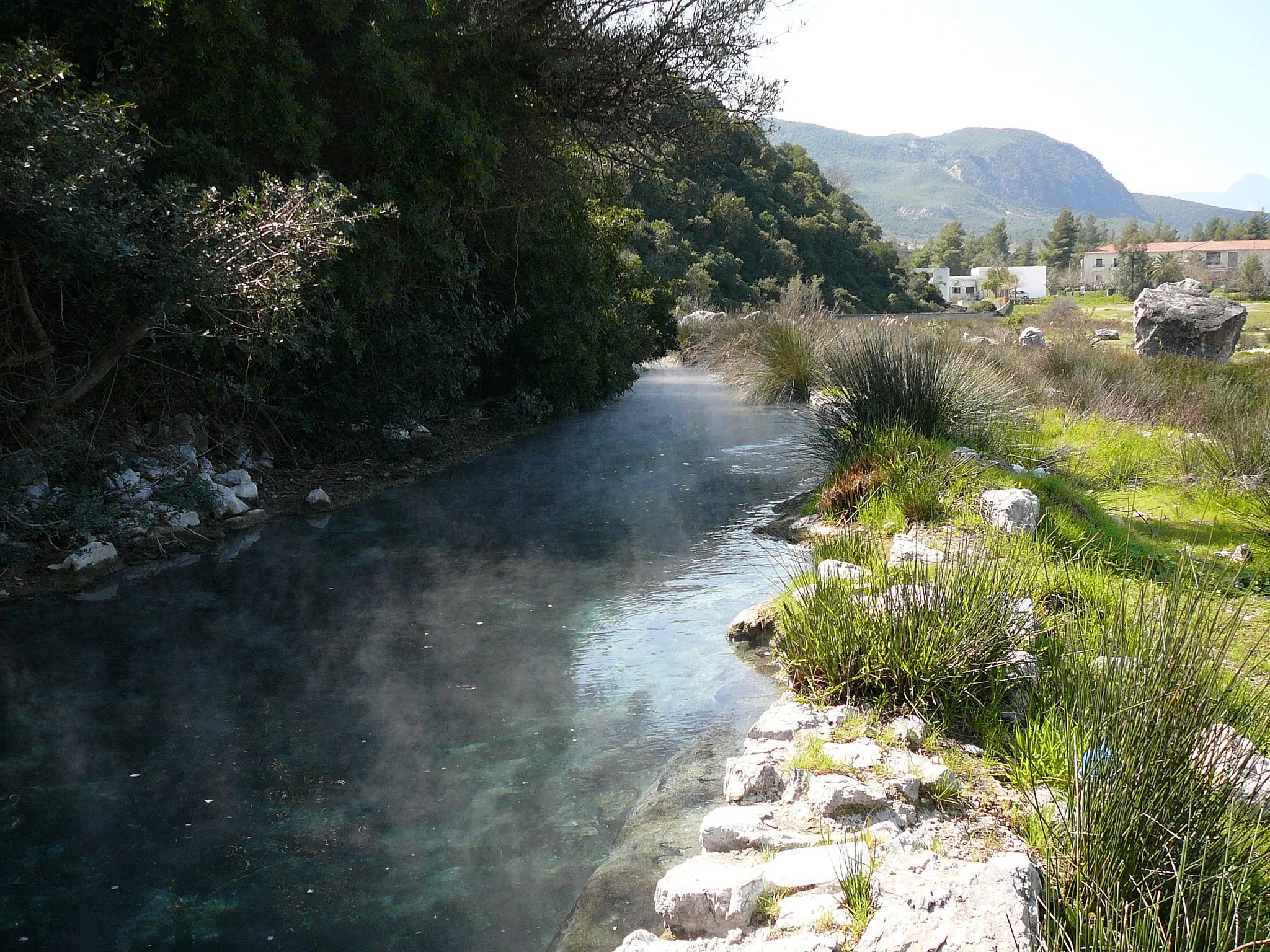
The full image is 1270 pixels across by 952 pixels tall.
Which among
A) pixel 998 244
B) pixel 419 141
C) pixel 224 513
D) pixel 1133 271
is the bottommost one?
pixel 224 513

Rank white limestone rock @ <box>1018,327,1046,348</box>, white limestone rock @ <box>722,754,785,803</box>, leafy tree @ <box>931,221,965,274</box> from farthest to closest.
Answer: leafy tree @ <box>931,221,965,274</box>
white limestone rock @ <box>1018,327,1046,348</box>
white limestone rock @ <box>722,754,785,803</box>

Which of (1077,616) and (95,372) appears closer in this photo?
(1077,616)

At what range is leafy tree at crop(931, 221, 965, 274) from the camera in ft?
341

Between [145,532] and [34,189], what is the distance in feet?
7.04

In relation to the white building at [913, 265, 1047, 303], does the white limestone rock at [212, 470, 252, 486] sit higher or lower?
lower

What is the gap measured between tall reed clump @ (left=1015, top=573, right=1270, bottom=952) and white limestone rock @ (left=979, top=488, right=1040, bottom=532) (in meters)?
2.44

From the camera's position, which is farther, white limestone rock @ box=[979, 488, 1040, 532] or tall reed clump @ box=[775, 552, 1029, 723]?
white limestone rock @ box=[979, 488, 1040, 532]

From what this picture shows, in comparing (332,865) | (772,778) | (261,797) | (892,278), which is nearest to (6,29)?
(261,797)

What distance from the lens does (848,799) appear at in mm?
2439

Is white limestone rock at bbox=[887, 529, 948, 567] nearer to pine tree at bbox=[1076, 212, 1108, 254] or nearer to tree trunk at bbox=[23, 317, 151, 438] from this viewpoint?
tree trunk at bbox=[23, 317, 151, 438]

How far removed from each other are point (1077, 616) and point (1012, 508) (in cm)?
192

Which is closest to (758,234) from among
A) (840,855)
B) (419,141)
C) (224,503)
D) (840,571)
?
(419,141)

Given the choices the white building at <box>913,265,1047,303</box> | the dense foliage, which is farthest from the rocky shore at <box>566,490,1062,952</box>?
the white building at <box>913,265,1047,303</box>

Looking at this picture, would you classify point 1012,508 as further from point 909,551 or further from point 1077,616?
point 1077,616
